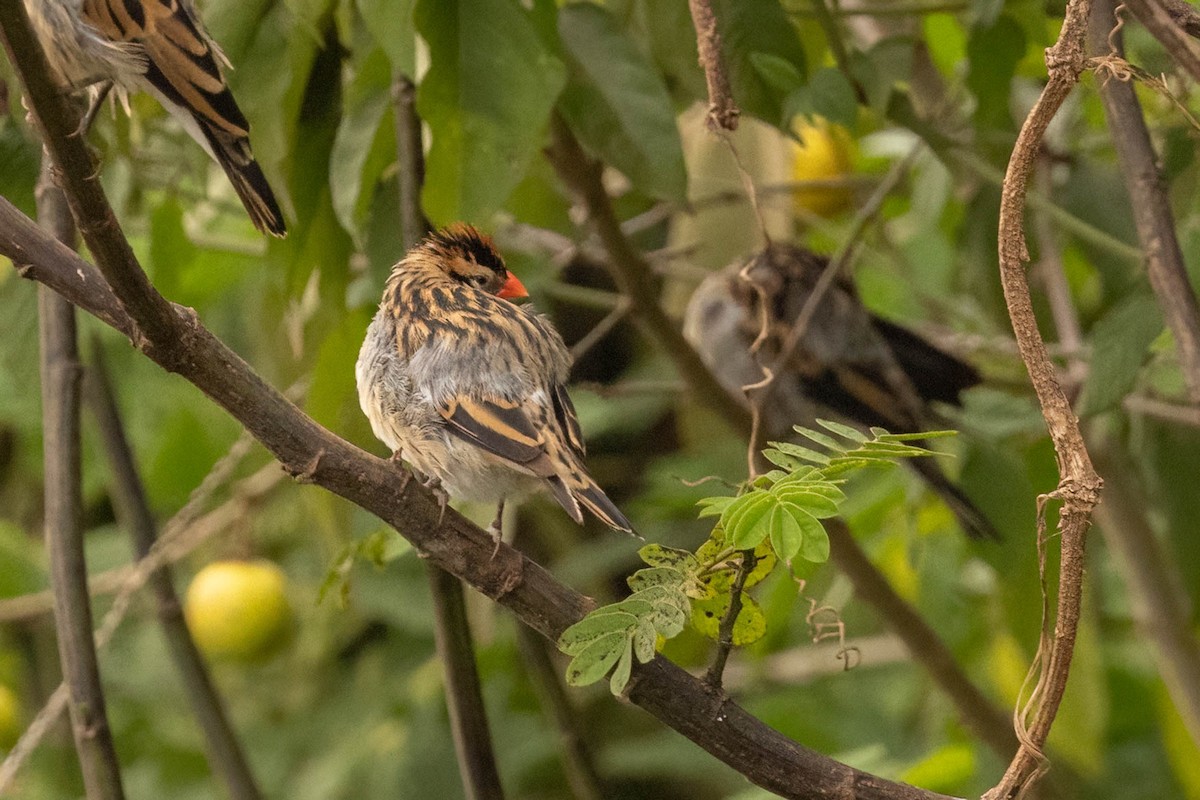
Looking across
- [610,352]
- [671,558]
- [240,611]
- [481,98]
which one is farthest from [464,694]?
[610,352]

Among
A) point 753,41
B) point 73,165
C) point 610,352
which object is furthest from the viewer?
point 610,352

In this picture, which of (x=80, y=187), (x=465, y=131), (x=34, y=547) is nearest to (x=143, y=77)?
(x=465, y=131)

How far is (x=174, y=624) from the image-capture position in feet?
9.43

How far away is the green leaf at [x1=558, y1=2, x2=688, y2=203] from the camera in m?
2.45

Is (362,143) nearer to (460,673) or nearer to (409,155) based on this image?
(409,155)

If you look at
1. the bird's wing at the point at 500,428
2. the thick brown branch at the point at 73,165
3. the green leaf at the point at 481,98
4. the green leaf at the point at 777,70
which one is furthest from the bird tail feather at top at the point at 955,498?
the thick brown branch at the point at 73,165

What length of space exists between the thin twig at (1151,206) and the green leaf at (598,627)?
93cm

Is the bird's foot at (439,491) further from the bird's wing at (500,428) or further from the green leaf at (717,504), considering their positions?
the green leaf at (717,504)

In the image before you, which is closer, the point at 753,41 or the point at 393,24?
the point at 393,24

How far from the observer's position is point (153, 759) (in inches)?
190

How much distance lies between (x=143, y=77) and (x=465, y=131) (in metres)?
0.48

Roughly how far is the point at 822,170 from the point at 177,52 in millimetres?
2686

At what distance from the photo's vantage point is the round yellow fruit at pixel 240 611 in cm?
397

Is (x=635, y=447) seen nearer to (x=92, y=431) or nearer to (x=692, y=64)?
(x=92, y=431)
